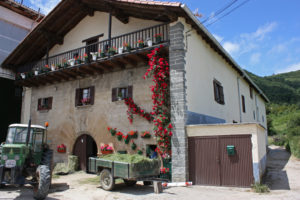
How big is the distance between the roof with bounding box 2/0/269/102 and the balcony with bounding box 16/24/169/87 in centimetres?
72

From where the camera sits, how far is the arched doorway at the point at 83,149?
13539 millimetres

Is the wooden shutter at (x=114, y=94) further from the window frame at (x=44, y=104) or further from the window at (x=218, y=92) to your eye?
the window at (x=218, y=92)

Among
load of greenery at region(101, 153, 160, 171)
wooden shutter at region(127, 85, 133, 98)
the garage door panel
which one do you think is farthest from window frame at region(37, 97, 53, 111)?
the garage door panel

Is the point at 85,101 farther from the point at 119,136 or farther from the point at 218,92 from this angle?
the point at 218,92

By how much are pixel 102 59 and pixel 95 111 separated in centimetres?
281

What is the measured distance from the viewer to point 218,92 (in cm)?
1465

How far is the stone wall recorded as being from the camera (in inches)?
465

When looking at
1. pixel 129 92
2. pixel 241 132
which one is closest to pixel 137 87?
pixel 129 92

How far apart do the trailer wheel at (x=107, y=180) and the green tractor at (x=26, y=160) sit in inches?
70.8

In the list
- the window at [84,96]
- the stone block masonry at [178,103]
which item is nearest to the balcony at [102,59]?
the stone block masonry at [178,103]

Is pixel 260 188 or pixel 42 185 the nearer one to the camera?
pixel 42 185

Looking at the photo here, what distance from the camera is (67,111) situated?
14.6 m

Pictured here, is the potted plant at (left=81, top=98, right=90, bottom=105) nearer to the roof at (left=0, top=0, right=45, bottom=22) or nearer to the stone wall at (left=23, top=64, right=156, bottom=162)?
the stone wall at (left=23, top=64, right=156, bottom=162)

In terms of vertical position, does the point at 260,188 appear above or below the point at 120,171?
below
